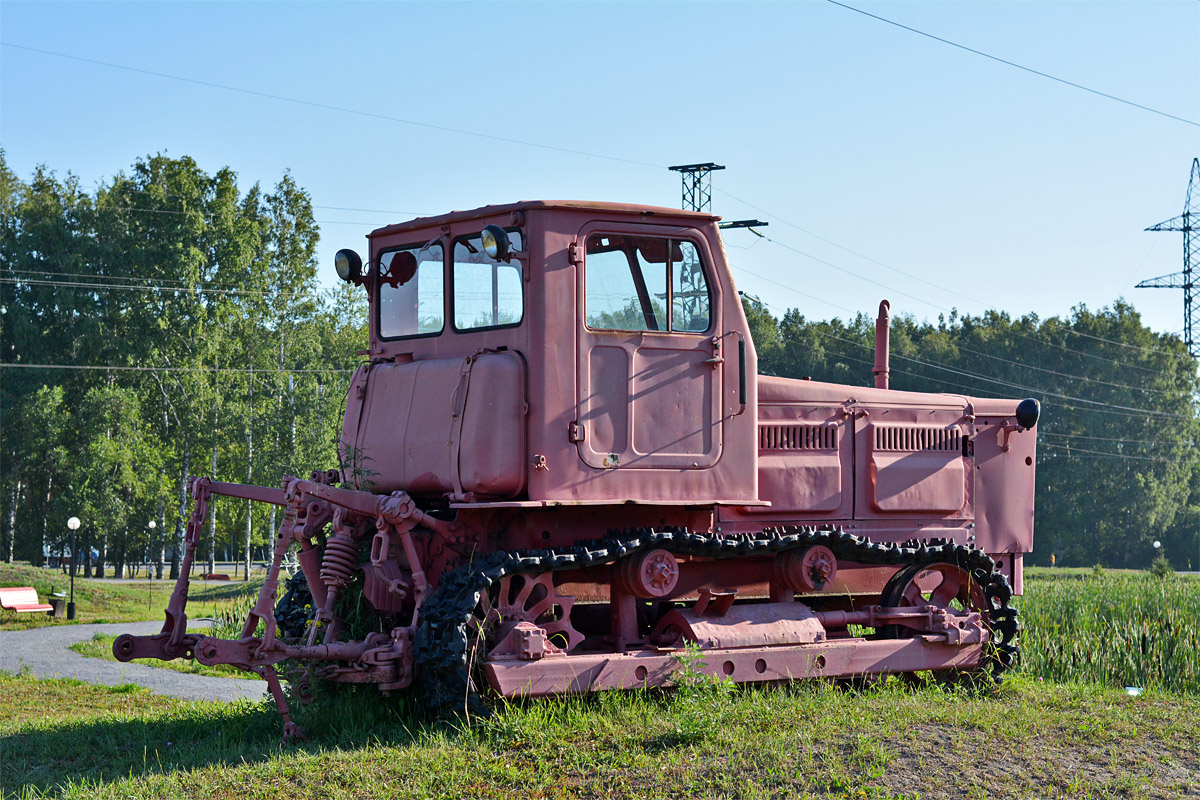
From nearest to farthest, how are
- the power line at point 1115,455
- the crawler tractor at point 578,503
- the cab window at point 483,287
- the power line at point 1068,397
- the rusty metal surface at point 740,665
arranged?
1. the rusty metal surface at point 740,665
2. the crawler tractor at point 578,503
3. the cab window at point 483,287
4. the power line at point 1115,455
5. the power line at point 1068,397

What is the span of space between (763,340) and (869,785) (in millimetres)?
46378

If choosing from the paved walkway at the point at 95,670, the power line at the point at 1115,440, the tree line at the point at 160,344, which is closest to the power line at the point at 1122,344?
the power line at the point at 1115,440

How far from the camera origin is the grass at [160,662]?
1570cm

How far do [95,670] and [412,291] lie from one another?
9.23m

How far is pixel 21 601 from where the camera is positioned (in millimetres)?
23672

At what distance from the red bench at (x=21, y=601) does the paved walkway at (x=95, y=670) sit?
2415 millimetres

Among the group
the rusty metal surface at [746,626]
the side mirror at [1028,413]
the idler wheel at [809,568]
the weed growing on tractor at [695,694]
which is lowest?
the weed growing on tractor at [695,694]

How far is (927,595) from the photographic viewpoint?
1004cm

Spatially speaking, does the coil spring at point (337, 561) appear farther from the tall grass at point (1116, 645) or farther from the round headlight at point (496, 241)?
the tall grass at point (1116, 645)

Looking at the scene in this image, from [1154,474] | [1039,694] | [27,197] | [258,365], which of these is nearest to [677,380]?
[1039,694]

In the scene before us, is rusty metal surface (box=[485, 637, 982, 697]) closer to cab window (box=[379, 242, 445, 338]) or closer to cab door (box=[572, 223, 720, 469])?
cab door (box=[572, 223, 720, 469])

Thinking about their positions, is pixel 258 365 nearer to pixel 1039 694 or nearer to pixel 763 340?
pixel 763 340

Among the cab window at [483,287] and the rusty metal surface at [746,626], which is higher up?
the cab window at [483,287]

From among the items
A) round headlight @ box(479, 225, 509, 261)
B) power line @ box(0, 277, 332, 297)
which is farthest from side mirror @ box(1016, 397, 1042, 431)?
power line @ box(0, 277, 332, 297)
